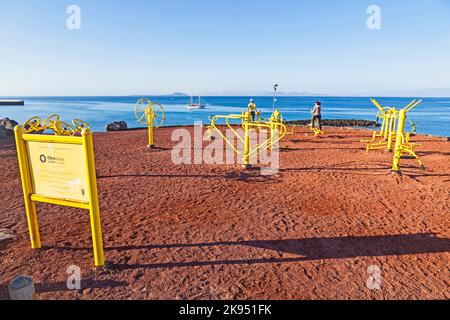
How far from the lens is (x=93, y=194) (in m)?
3.16

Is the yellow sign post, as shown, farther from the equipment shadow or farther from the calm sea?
the calm sea

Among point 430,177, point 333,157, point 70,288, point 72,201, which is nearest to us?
point 70,288

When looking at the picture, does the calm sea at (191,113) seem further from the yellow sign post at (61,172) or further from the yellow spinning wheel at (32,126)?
the yellow sign post at (61,172)

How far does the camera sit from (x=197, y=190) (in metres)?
6.26

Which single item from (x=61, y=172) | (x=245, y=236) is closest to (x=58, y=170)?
(x=61, y=172)

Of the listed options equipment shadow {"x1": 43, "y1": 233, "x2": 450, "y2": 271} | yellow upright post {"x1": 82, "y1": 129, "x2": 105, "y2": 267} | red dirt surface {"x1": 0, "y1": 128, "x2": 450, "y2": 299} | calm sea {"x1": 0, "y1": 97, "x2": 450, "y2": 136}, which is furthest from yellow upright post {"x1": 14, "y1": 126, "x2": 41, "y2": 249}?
calm sea {"x1": 0, "y1": 97, "x2": 450, "y2": 136}

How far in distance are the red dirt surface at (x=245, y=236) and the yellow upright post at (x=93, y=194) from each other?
0.21 meters

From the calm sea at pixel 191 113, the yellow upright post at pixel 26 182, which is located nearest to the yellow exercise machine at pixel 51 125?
the yellow upright post at pixel 26 182

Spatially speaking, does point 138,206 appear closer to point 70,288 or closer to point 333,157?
point 70,288

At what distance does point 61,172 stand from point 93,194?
1.65 feet

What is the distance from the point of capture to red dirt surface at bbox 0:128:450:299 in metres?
3.10

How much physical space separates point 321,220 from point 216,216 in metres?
1.80

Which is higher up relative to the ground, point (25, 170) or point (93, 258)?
point (25, 170)
